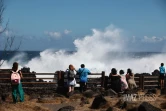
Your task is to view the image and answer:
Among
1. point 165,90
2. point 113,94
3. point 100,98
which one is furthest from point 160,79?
point 100,98

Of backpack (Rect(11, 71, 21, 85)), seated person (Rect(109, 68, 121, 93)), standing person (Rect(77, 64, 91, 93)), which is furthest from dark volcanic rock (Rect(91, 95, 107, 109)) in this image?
standing person (Rect(77, 64, 91, 93))

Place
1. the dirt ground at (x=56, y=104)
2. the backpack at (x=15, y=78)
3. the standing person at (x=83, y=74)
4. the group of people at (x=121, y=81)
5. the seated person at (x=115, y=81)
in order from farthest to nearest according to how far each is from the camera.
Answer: the standing person at (x=83, y=74) → the seated person at (x=115, y=81) → the group of people at (x=121, y=81) → the backpack at (x=15, y=78) → the dirt ground at (x=56, y=104)

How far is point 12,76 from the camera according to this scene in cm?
1348

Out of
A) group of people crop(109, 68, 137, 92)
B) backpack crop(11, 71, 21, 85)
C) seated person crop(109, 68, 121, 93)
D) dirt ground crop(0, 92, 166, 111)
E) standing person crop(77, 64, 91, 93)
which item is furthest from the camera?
standing person crop(77, 64, 91, 93)

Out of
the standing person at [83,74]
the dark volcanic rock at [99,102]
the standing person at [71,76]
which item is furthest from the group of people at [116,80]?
the dark volcanic rock at [99,102]

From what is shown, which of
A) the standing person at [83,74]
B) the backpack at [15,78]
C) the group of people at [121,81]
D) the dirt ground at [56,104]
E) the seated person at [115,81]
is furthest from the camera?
the standing person at [83,74]

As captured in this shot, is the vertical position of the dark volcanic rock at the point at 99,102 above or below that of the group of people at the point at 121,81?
below

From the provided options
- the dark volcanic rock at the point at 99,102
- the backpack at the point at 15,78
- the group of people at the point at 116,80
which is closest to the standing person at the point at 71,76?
the group of people at the point at 116,80

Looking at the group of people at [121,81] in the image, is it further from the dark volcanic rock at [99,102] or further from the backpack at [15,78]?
the backpack at [15,78]

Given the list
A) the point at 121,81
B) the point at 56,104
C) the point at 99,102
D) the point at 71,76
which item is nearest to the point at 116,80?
the point at 121,81

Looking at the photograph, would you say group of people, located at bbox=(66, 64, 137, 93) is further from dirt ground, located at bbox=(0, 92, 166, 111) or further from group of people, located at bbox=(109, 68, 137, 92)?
dirt ground, located at bbox=(0, 92, 166, 111)

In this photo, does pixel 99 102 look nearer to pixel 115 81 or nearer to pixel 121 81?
pixel 121 81

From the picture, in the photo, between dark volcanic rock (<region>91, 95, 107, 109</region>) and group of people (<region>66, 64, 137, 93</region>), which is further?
group of people (<region>66, 64, 137, 93</region>)

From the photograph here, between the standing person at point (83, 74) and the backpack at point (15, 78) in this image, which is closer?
the backpack at point (15, 78)
